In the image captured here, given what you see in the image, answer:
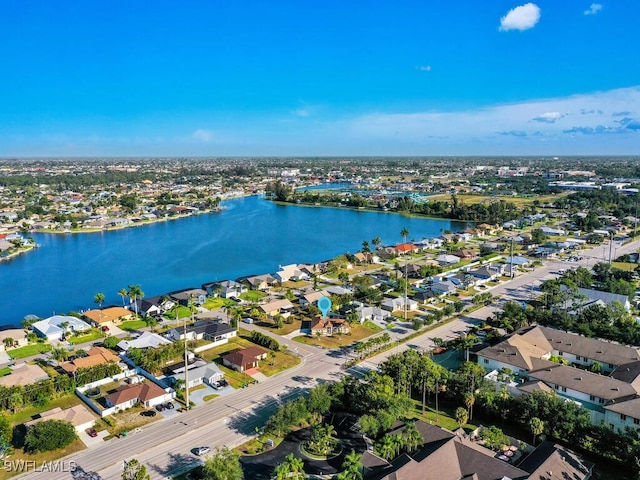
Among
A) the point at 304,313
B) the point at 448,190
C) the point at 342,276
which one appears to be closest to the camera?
the point at 304,313

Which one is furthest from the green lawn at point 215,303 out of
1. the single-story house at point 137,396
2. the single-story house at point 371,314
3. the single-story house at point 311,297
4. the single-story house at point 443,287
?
the single-story house at point 443,287

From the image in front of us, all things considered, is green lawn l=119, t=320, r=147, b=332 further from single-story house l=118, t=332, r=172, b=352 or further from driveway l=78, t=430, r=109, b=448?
driveway l=78, t=430, r=109, b=448

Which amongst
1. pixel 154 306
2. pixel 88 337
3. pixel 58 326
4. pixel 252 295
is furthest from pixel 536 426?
pixel 58 326

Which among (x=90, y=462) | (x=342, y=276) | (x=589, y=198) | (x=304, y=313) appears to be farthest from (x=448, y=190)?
(x=90, y=462)

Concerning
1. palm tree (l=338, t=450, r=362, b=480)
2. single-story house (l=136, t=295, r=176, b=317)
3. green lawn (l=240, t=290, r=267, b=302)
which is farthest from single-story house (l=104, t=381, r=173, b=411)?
green lawn (l=240, t=290, r=267, b=302)

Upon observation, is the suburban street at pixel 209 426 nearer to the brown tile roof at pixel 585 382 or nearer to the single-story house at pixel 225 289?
the brown tile roof at pixel 585 382

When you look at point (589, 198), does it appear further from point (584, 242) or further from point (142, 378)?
point (142, 378)

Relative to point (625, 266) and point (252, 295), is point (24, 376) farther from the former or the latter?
point (625, 266)
